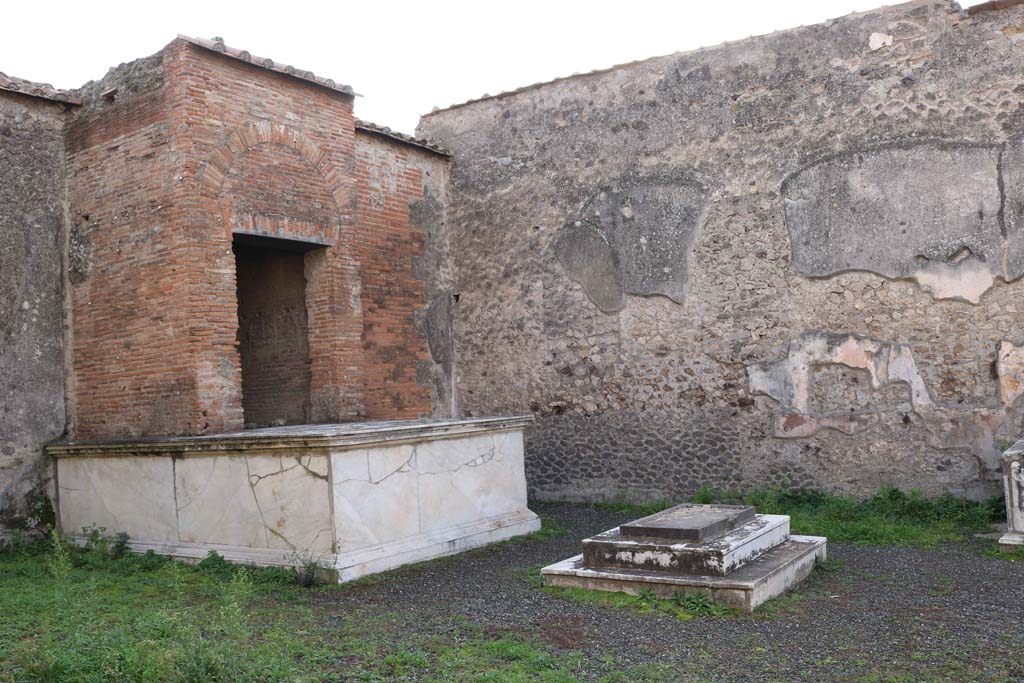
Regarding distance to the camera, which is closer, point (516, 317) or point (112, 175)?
point (112, 175)

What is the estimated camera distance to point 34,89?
6918 mm

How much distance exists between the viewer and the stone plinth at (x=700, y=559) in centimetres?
459

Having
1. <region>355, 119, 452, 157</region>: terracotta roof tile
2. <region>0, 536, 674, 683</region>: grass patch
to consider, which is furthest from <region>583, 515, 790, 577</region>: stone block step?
<region>355, 119, 452, 157</region>: terracotta roof tile

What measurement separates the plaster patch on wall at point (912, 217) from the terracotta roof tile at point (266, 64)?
→ 4152 mm

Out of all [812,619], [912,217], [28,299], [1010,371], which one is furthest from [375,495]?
[1010,371]

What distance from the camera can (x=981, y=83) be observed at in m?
6.98

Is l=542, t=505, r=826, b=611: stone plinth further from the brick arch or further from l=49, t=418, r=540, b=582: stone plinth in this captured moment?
the brick arch

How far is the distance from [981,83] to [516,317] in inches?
185

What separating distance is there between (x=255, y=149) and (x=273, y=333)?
1.98 metres

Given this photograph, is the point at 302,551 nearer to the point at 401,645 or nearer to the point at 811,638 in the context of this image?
the point at 401,645

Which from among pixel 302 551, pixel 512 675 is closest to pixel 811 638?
pixel 512 675

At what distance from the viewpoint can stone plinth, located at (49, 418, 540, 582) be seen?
5.57 meters

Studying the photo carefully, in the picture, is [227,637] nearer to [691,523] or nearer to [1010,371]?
[691,523]

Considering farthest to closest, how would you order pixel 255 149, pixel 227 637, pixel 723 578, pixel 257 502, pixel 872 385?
pixel 872 385
pixel 255 149
pixel 257 502
pixel 723 578
pixel 227 637
